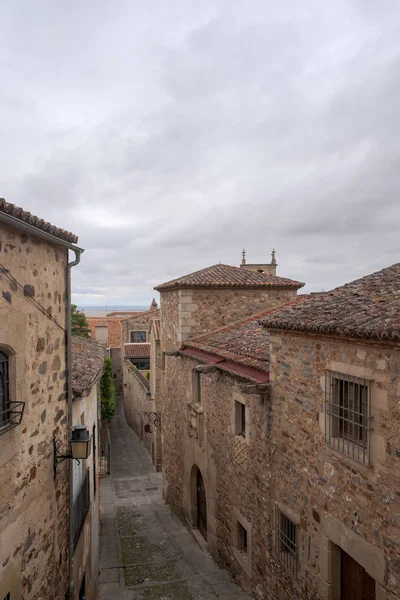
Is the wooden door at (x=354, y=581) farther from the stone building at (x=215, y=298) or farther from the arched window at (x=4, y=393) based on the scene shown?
the stone building at (x=215, y=298)

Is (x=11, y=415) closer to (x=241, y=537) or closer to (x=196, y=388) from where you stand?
(x=241, y=537)

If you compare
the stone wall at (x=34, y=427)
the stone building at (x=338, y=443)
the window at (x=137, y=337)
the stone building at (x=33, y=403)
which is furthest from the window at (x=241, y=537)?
the window at (x=137, y=337)

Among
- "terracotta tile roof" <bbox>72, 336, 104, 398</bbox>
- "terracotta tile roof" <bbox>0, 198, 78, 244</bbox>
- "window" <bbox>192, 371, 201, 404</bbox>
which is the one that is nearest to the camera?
"terracotta tile roof" <bbox>0, 198, 78, 244</bbox>

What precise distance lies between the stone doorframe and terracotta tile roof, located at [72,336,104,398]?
4.43 m

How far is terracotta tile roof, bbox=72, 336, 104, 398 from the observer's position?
287 inches

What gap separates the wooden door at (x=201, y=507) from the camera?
13523mm

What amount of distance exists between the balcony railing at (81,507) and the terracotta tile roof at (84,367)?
1975 mm

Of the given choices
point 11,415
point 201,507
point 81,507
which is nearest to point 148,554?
point 201,507

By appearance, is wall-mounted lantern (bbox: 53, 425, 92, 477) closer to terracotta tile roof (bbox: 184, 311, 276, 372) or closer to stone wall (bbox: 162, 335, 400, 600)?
stone wall (bbox: 162, 335, 400, 600)

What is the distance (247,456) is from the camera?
31.3 ft

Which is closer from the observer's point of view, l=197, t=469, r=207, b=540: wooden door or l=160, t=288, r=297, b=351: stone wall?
l=197, t=469, r=207, b=540: wooden door

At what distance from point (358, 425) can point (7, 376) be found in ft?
15.0

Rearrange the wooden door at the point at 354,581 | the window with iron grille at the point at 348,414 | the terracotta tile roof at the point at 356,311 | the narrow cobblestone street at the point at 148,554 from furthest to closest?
the narrow cobblestone street at the point at 148,554 < the wooden door at the point at 354,581 < the window with iron grille at the point at 348,414 < the terracotta tile roof at the point at 356,311

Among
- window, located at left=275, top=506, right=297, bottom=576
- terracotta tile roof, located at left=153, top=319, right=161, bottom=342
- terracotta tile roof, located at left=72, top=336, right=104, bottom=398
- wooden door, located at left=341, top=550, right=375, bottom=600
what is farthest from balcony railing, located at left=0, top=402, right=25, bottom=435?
terracotta tile roof, located at left=153, top=319, right=161, bottom=342
